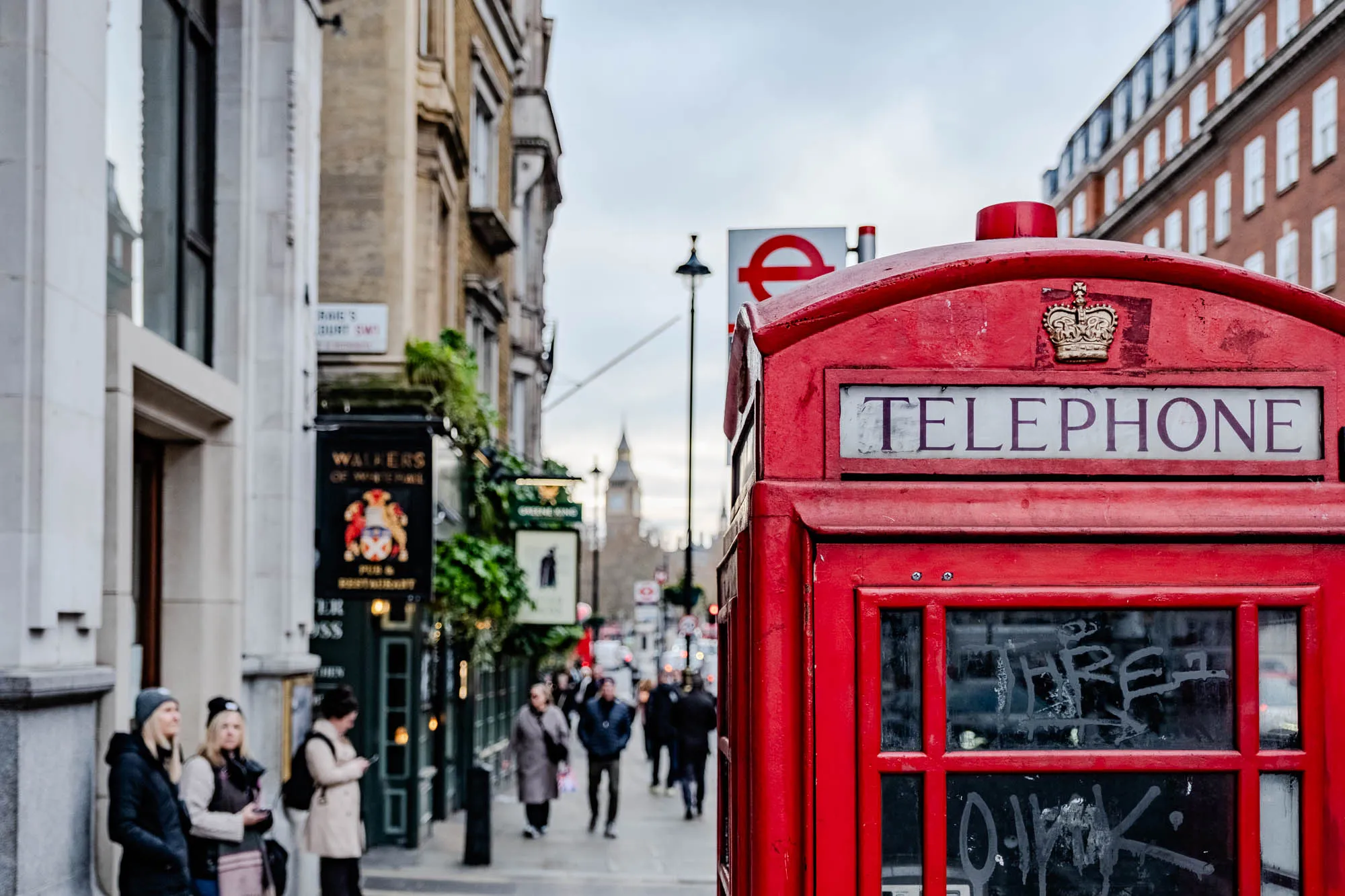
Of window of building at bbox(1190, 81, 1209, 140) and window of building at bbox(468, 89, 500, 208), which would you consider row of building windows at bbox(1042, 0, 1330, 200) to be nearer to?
window of building at bbox(1190, 81, 1209, 140)

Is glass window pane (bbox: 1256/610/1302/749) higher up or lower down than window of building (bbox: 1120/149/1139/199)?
lower down

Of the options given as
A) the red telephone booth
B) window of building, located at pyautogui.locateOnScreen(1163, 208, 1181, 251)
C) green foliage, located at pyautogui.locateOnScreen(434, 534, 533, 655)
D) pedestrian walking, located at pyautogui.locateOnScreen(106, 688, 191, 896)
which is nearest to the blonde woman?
pedestrian walking, located at pyautogui.locateOnScreen(106, 688, 191, 896)

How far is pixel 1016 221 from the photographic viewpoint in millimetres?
4555

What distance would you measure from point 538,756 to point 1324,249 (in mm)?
29106

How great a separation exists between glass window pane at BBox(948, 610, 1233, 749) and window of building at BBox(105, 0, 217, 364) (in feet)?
23.8

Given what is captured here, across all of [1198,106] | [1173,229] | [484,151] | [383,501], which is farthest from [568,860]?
[1173,229]

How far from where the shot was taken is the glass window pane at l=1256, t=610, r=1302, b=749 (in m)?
3.77

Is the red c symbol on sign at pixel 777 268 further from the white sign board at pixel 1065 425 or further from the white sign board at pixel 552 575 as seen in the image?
the white sign board at pixel 552 575

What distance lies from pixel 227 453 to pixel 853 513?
9.17m

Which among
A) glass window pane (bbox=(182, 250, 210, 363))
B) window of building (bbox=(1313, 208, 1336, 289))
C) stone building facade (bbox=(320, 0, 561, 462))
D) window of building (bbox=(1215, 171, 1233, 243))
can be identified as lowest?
glass window pane (bbox=(182, 250, 210, 363))

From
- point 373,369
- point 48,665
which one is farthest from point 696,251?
point 48,665

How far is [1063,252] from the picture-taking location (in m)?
3.94

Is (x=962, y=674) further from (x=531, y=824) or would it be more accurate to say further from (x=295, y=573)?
(x=531, y=824)

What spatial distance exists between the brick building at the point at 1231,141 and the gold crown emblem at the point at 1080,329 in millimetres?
38645
